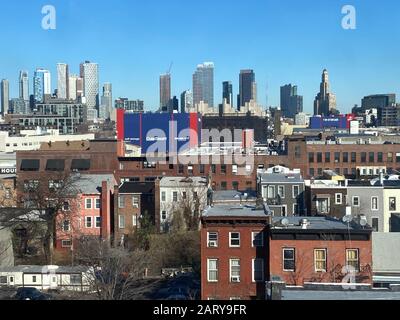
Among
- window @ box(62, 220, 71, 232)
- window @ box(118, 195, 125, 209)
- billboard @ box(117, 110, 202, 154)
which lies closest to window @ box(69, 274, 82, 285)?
window @ box(62, 220, 71, 232)

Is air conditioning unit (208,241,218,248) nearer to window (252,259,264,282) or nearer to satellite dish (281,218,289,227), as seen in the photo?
window (252,259,264,282)

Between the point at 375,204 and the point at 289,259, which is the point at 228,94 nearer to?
the point at 375,204

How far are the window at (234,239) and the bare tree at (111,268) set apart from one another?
1207 mm

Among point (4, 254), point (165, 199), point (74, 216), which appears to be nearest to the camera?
point (4, 254)

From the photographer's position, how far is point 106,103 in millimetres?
61562

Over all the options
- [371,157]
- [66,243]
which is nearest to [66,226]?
[66,243]

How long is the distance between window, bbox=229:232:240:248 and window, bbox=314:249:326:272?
38.3 inches

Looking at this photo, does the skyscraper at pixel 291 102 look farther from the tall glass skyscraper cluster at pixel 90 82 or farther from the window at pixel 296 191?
the window at pixel 296 191

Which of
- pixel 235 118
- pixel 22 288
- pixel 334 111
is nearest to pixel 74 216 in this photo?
pixel 22 288

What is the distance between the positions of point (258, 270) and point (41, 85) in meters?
48.4

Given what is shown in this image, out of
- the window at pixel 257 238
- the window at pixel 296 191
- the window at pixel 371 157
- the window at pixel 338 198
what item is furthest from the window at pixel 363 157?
the window at pixel 257 238

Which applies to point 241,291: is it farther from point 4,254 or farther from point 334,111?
point 334,111

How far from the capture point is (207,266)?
7.28m
